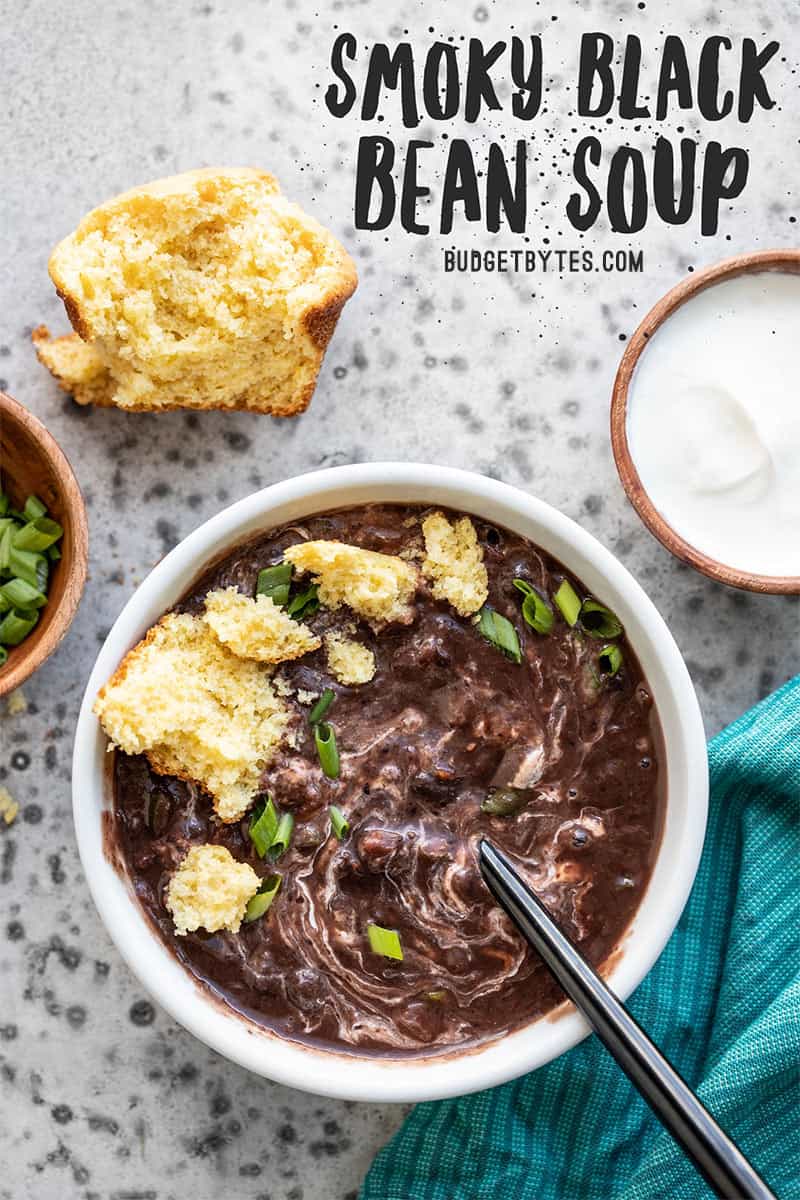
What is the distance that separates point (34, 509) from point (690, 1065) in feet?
5.80

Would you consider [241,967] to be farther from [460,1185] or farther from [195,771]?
[460,1185]

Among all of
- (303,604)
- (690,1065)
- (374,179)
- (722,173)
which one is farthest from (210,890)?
(722,173)

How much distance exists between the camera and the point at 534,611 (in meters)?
2.53

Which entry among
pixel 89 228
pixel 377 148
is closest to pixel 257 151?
pixel 377 148

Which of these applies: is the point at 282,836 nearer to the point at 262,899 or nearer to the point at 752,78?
the point at 262,899

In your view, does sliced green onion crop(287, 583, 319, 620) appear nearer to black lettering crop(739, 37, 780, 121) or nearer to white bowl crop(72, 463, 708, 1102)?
white bowl crop(72, 463, 708, 1102)

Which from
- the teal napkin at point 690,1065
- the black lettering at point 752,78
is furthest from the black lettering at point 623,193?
the teal napkin at point 690,1065

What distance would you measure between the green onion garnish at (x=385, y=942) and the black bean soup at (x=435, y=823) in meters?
0.02

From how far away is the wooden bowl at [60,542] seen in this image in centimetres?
259

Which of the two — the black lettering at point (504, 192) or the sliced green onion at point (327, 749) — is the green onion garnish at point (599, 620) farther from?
the black lettering at point (504, 192)

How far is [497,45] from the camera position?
288cm

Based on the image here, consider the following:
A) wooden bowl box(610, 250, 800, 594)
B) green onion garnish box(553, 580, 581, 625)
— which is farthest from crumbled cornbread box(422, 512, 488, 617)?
wooden bowl box(610, 250, 800, 594)

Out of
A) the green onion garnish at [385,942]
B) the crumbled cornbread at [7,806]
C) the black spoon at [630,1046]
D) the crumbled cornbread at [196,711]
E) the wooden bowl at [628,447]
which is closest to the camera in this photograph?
the black spoon at [630,1046]

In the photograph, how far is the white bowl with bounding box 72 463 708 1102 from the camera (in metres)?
2.43
